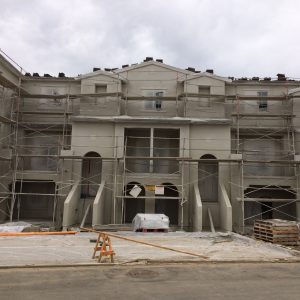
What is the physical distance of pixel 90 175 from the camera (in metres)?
28.4

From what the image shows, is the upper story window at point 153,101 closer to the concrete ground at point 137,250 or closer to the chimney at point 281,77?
the chimney at point 281,77

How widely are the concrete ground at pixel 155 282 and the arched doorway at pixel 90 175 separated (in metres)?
16.7

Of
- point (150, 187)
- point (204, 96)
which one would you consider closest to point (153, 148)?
point (150, 187)

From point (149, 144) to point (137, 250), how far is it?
1483 centimetres

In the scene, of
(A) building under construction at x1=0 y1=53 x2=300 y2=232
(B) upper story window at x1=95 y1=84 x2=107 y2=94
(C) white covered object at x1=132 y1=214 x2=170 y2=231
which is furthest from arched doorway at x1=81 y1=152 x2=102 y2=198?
(C) white covered object at x1=132 y1=214 x2=170 y2=231

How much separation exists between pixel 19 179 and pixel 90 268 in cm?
1807

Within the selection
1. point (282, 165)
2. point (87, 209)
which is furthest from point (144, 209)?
point (282, 165)

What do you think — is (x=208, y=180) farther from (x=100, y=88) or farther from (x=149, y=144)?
(x=100, y=88)

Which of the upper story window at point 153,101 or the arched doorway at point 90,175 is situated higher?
the upper story window at point 153,101

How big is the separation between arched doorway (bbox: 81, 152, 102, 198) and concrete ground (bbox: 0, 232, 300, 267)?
9.47m

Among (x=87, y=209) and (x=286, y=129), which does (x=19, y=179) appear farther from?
(x=286, y=129)

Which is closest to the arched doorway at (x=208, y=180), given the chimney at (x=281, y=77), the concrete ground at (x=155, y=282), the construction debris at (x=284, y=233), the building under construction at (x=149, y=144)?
the building under construction at (x=149, y=144)

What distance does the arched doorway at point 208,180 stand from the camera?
90.6 ft

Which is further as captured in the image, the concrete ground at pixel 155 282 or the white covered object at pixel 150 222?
the white covered object at pixel 150 222
